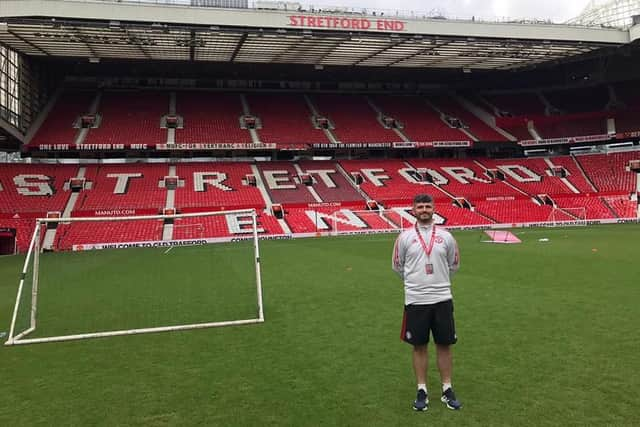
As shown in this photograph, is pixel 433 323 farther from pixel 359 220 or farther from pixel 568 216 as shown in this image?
pixel 568 216

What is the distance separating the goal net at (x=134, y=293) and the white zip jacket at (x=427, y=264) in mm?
4234

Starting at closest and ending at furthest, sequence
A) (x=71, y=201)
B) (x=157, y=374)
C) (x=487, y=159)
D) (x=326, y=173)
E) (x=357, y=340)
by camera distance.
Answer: (x=157, y=374), (x=357, y=340), (x=71, y=201), (x=326, y=173), (x=487, y=159)

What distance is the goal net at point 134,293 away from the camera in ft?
25.9

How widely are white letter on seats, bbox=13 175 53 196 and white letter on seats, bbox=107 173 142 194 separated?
3.92 m

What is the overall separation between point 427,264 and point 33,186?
33115 millimetres

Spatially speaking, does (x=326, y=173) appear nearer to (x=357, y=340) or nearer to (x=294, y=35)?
(x=294, y=35)

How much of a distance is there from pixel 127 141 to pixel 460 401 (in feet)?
114

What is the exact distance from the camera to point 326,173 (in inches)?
1484

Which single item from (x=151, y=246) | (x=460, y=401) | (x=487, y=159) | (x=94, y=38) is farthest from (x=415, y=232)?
(x=487, y=159)

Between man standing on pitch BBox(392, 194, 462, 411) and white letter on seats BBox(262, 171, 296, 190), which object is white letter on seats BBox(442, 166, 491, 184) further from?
man standing on pitch BBox(392, 194, 462, 411)

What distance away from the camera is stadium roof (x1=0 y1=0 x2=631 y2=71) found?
2535 centimetres

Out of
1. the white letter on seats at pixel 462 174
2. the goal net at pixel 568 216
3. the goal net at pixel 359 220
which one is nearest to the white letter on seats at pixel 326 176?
the goal net at pixel 359 220

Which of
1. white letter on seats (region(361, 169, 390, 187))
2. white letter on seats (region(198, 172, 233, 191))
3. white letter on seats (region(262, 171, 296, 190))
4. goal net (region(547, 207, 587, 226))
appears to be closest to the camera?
goal net (region(547, 207, 587, 226))

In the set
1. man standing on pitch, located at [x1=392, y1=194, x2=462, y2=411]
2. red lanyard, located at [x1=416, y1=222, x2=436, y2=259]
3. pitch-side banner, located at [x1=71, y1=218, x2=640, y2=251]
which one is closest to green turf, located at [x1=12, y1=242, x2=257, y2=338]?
man standing on pitch, located at [x1=392, y1=194, x2=462, y2=411]
